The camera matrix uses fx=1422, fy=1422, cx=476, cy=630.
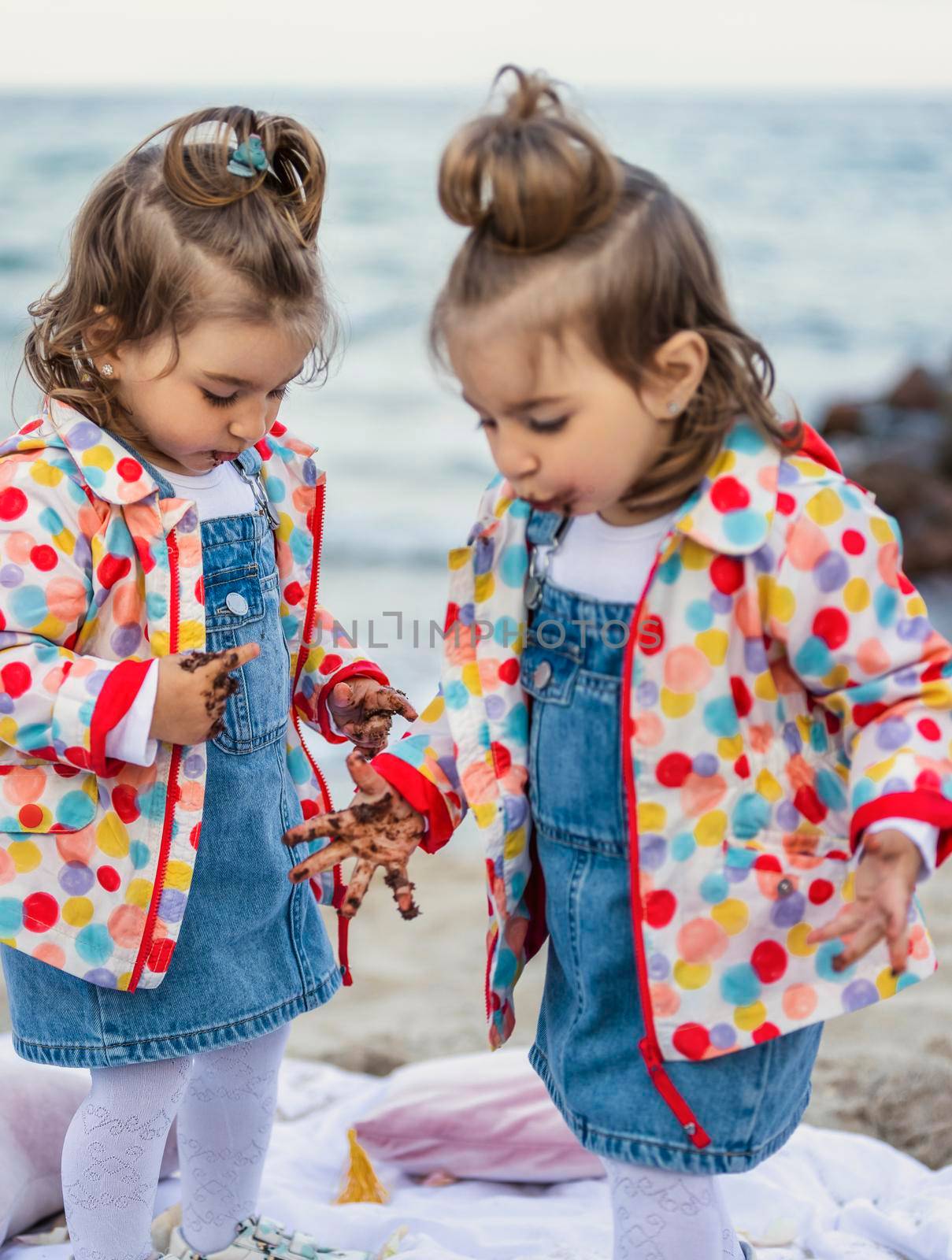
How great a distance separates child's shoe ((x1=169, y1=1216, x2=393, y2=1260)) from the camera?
7.72 ft

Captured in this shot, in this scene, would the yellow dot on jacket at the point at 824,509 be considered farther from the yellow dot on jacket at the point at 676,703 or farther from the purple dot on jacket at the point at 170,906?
the purple dot on jacket at the point at 170,906

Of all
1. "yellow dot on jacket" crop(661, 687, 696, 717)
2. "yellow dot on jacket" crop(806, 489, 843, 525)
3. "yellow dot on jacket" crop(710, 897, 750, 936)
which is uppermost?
"yellow dot on jacket" crop(806, 489, 843, 525)

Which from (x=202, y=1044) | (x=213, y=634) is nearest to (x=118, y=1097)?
(x=202, y=1044)

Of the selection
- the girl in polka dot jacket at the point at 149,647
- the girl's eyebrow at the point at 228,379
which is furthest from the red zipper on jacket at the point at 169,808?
the girl's eyebrow at the point at 228,379

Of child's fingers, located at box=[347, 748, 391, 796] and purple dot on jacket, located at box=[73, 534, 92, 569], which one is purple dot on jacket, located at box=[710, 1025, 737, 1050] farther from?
purple dot on jacket, located at box=[73, 534, 92, 569]

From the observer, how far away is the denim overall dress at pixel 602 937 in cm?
178

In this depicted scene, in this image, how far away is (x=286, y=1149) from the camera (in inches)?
116

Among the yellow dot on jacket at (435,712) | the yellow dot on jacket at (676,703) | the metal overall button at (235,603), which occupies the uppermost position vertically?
the yellow dot on jacket at (676,703)

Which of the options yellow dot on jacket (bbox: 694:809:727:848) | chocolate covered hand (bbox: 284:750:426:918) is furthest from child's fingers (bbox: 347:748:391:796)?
yellow dot on jacket (bbox: 694:809:727:848)

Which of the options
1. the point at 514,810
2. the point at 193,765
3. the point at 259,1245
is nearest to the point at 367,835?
the point at 514,810

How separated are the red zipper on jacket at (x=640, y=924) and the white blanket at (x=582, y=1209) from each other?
0.84 metres

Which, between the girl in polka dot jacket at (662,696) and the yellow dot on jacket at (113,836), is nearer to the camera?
the girl in polka dot jacket at (662,696)

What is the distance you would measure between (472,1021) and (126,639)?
1.95 meters

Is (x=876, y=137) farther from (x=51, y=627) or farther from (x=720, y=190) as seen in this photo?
(x=51, y=627)
